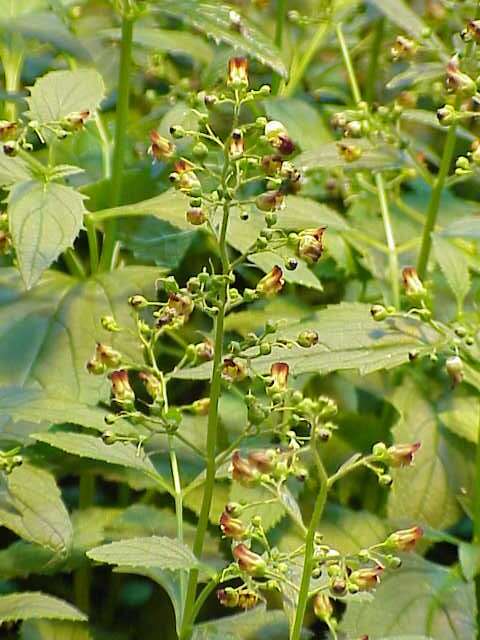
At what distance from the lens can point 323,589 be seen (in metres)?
0.75

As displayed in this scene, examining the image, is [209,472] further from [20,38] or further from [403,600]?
[20,38]

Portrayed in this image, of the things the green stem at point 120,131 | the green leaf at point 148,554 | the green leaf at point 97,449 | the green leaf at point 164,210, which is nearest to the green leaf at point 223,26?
the green stem at point 120,131

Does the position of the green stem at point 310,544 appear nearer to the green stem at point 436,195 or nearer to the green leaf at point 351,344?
the green leaf at point 351,344

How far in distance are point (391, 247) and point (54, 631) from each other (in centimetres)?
54

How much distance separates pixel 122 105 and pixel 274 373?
17.2 inches

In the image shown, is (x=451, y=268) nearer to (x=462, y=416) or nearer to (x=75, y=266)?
(x=462, y=416)

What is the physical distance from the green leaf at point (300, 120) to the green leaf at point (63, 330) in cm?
33

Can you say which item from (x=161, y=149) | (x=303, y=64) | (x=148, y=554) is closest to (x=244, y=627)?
(x=148, y=554)

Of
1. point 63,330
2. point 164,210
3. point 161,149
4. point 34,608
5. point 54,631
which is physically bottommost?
point 54,631

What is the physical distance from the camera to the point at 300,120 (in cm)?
135

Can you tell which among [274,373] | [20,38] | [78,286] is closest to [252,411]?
[274,373]

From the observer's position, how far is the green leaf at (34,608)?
0.82 metres

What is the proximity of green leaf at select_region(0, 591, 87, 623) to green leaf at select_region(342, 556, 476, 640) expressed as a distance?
0.23 meters

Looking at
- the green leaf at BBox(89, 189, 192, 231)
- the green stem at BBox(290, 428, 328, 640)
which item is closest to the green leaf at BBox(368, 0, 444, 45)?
the green leaf at BBox(89, 189, 192, 231)
